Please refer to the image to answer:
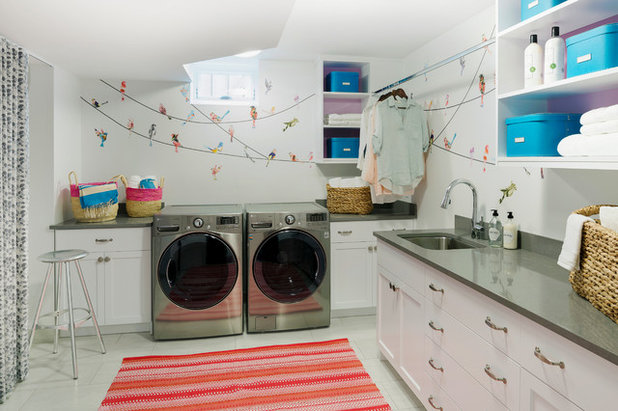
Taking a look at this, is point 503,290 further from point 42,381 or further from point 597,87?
point 42,381

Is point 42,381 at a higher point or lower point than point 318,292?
lower

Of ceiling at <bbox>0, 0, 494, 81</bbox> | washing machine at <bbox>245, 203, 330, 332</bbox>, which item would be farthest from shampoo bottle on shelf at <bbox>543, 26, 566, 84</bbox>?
washing machine at <bbox>245, 203, 330, 332</bbox>

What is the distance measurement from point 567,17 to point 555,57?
0.52ft

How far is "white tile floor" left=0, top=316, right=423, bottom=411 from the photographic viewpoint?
2.34 meters

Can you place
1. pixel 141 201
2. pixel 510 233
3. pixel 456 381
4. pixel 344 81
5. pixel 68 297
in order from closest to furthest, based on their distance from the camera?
pixel 456 381, pixel 510 233, pixel 68 297, pixel 141 201, pixel 344 81

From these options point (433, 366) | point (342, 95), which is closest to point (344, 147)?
point (342, 95)

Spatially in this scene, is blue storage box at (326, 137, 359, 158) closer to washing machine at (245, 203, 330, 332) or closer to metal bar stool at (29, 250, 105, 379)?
washing machine at (245, 203, 330, 332)

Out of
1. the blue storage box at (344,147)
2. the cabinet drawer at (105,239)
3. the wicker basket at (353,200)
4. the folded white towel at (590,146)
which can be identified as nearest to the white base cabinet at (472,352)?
the folded white towel at (590,146)

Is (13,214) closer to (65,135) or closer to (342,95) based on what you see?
(65,135)

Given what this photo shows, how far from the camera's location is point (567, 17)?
5.47 feet

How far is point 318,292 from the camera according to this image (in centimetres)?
332

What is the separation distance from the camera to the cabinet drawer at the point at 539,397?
120 cm

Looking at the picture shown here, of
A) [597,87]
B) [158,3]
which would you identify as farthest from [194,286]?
[597,87]

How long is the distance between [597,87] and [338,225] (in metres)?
2.11
